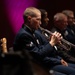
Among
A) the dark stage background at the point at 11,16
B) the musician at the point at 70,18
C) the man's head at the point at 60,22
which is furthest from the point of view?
the musician at the point at 70,18

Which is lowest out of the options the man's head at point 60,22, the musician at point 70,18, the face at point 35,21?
the musician at point 70,18

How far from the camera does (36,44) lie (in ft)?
8.54

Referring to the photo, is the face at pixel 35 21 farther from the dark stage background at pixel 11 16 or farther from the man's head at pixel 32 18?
the dark stage background at pixel 11 16

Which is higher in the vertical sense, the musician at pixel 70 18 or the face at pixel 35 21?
the face at pixel 35 21

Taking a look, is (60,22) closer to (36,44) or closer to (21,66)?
(36,44)

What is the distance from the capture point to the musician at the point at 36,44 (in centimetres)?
247

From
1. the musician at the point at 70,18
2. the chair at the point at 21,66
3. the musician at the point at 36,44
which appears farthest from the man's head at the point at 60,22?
the chair at the point at 21,66

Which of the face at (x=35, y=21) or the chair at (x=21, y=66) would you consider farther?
the face at (x=35, y=21)

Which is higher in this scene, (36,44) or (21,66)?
(21,66)

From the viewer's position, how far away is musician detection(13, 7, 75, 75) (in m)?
2.47

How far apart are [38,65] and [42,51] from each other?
1.59 meters

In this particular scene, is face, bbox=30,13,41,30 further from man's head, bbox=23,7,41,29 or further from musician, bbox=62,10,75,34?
musician, bbox=62,10,75,34

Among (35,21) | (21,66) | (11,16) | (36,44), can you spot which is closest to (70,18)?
(11,16)

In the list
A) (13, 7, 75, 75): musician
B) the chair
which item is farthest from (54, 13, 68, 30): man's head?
the chair
